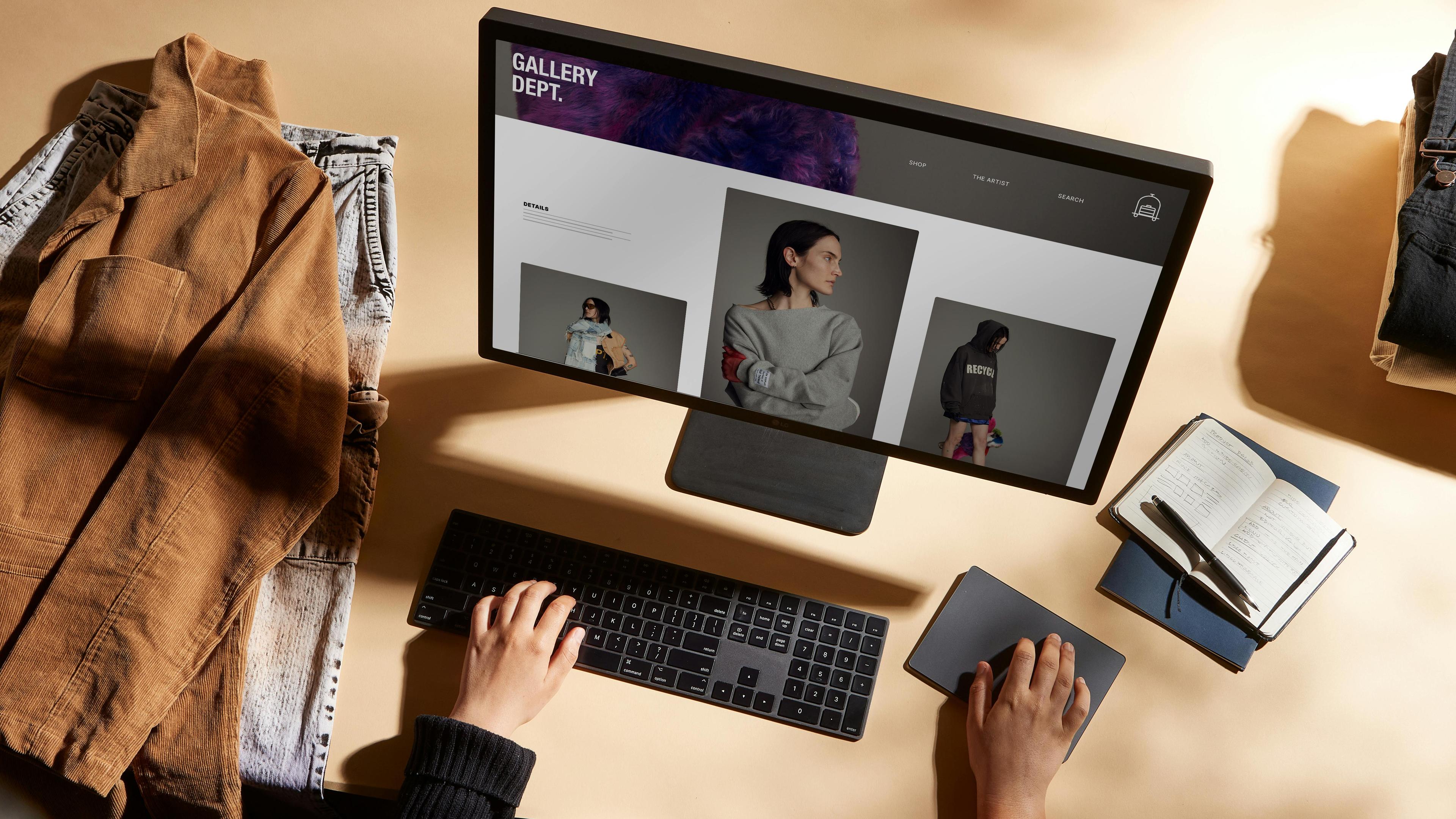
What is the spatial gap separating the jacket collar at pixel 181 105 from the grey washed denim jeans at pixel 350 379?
0.06 metres

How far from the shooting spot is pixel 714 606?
857 mm

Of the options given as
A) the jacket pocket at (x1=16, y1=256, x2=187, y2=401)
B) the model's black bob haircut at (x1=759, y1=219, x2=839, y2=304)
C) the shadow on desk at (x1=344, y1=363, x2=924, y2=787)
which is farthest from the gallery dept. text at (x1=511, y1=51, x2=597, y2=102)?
the jacket pocket at (x1=16, y1=256, x2=187, y2=401)

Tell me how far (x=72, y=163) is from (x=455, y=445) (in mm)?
552

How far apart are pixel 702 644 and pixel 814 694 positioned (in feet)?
0.36

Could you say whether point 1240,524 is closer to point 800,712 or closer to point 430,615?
point 800,712

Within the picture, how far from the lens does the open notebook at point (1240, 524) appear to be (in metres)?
0.87

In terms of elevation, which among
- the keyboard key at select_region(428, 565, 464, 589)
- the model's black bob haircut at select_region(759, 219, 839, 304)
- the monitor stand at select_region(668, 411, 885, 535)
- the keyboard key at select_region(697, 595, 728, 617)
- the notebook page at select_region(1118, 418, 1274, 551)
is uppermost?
the model's black bob haircut at select_region(759, 219, 839, 304)

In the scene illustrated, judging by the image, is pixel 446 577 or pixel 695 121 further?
pixel 446 577

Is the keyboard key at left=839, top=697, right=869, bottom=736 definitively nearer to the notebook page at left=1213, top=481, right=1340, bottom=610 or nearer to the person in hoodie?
the person in hoodie

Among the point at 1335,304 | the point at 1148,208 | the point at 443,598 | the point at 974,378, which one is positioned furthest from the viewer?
the point at 1335,304

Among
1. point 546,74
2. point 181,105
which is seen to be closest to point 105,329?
point 181,105

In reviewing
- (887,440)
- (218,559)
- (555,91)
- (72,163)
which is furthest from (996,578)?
(72,163)

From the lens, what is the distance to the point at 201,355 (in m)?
0.83

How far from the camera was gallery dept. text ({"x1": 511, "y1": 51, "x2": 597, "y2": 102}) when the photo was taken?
0.67 meters
